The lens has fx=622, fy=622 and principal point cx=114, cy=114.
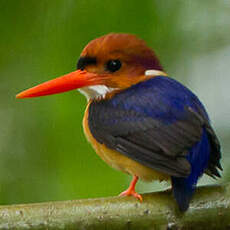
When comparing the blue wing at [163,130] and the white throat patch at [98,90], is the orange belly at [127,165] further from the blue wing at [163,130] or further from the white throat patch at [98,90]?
the white throat patch at [98,90]

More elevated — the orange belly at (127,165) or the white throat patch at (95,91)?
the white throat patch at (95,91)

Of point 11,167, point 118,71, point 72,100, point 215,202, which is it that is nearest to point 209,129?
point 215,202

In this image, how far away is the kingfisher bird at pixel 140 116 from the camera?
101 inches

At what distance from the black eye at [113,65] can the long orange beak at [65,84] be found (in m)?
0.08

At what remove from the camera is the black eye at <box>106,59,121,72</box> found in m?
3.00

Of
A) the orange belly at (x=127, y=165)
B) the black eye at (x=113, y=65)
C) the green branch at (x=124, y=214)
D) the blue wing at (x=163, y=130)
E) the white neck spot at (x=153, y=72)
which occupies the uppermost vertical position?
the black eye at (x=113, y=65)

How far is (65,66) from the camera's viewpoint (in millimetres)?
3146

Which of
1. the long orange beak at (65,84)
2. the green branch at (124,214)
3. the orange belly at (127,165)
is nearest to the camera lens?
the green branch at (124,214)

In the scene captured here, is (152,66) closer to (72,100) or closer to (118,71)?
(118,71)

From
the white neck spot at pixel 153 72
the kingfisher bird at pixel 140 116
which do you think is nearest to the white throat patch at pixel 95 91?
the kingfisher bird at pixel 140 116

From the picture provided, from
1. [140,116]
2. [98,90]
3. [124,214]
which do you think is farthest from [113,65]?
[124,214]

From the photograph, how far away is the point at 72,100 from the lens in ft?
10.4

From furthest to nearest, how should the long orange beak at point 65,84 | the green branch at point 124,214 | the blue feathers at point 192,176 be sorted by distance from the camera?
the long orange beak at point 65,84 < the blue feathers at point 192,176 < the green branch at point 124,214

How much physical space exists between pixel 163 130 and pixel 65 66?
76 cm
